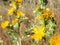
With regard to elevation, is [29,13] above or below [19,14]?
below

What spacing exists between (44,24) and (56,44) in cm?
44

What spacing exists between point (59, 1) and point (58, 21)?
6.93ft

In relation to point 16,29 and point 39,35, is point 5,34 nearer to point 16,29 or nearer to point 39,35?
point 16,29

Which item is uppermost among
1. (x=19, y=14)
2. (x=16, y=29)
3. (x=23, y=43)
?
(x=19, y=14)

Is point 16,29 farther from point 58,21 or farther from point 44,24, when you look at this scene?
point 58,21

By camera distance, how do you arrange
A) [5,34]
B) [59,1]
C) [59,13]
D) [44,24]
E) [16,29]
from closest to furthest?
[44,24] → [16,29] → [5,34] → [59,13] → [59,1]

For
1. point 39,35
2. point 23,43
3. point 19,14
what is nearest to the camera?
point 39,35

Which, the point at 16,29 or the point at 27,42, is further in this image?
the point at 27,42

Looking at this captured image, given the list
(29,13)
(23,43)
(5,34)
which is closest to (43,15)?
(23,43)

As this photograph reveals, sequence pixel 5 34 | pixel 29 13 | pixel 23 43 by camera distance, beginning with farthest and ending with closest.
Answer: pixel 29 13, pixel 5 34, pixel 23 43

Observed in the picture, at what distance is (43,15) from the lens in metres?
1.60

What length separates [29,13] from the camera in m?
4.45

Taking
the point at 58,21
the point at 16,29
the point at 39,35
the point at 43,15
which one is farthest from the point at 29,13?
the point at 39,35

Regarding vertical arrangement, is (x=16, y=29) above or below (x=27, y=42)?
above
